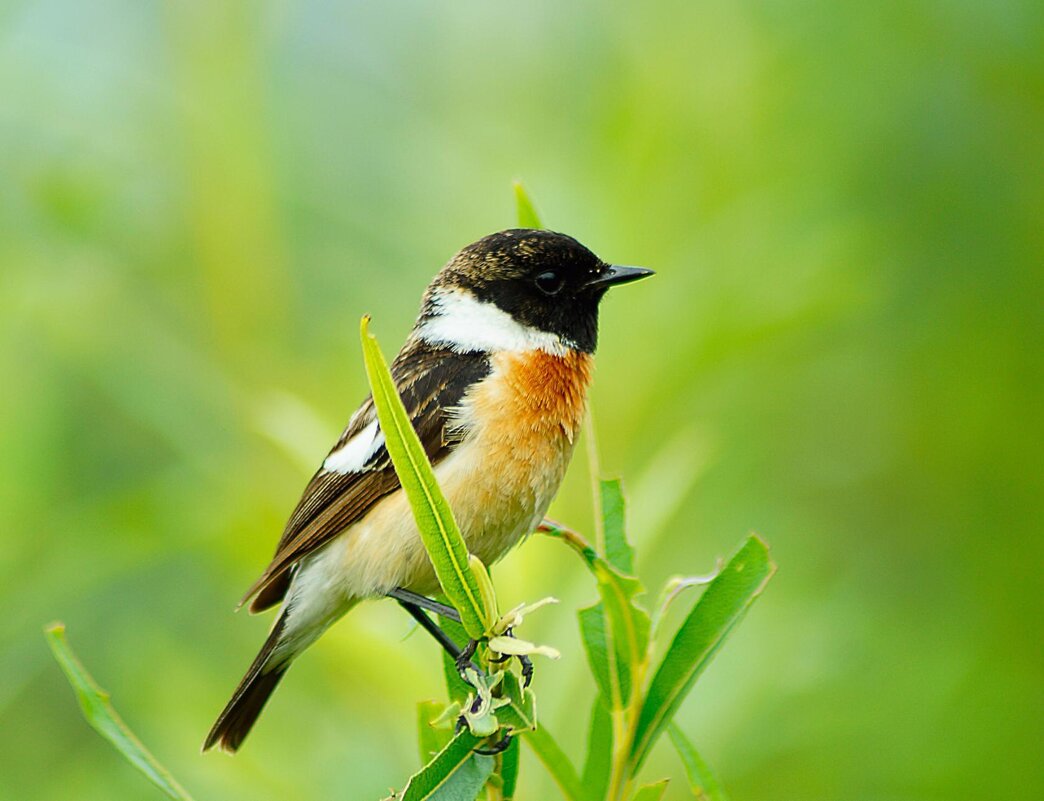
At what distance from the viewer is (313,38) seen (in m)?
3.99

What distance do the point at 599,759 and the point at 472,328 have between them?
1.39 metres

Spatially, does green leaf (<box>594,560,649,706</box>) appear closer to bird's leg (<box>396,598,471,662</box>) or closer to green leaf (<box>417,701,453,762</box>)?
green leaf (<box>417,701,453,762</box>)

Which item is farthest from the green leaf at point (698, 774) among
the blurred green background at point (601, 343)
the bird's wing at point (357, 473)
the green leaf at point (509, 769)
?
the bird's wing at point (357, 473)

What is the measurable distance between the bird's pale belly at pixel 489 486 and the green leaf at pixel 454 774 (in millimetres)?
892

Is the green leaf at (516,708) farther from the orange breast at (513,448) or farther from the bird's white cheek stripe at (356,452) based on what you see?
the bird's white cheek stripe at (356,452)

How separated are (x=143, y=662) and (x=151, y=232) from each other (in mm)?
1271

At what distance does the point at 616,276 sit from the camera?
297 centimetres

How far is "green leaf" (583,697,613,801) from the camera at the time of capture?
1874 millimetres

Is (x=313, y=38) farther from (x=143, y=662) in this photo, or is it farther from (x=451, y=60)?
(x=143, y=662)

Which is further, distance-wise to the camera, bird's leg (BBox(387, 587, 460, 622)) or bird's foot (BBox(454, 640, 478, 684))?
bird's leg (BBox(387, 587, 460, 622))

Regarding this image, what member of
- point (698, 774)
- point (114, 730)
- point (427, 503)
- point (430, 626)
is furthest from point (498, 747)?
point (430, 626)

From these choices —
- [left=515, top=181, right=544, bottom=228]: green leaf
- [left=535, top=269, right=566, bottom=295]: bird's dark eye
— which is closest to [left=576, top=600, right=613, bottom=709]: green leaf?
[left=515, top=181, right=544, bottom=228]: green leaf

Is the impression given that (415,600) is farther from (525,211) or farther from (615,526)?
(525,211)

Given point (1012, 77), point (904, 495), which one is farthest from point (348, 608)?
point (1012, 77)
